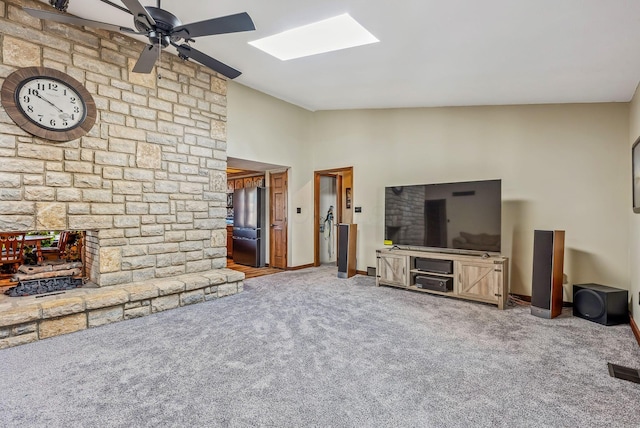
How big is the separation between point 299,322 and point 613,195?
12.5ft

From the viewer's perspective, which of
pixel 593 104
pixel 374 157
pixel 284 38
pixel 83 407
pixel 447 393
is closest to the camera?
pixel 83 407

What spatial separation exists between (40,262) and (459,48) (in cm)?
493

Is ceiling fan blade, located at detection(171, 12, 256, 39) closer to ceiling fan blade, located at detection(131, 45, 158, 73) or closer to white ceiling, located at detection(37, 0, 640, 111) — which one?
ceiling fan blade, located at detection(131, 45, 158, 73)

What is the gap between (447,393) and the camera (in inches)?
75.9

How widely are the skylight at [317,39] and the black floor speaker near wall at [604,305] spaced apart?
11.0ft

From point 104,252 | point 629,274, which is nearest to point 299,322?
point 104,252

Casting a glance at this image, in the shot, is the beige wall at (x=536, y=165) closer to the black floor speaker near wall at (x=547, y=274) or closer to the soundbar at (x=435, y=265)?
the black floor speaker near wall at (x=547, y=274)

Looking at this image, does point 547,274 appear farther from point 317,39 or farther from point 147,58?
point 147,58

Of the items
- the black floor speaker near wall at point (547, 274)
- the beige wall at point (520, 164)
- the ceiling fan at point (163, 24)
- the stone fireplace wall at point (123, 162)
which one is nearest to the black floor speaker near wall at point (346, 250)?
the beige wall at point (520, 164)

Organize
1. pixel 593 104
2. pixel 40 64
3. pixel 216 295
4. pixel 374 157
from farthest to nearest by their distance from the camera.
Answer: pixel 374 157, pixel 216 295, pixel 593 104, pixel 40 64

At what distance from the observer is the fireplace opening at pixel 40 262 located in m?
3.21

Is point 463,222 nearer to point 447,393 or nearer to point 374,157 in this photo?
point 374,157

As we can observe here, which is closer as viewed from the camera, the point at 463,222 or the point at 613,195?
the point at 613,195

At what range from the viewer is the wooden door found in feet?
19.7
